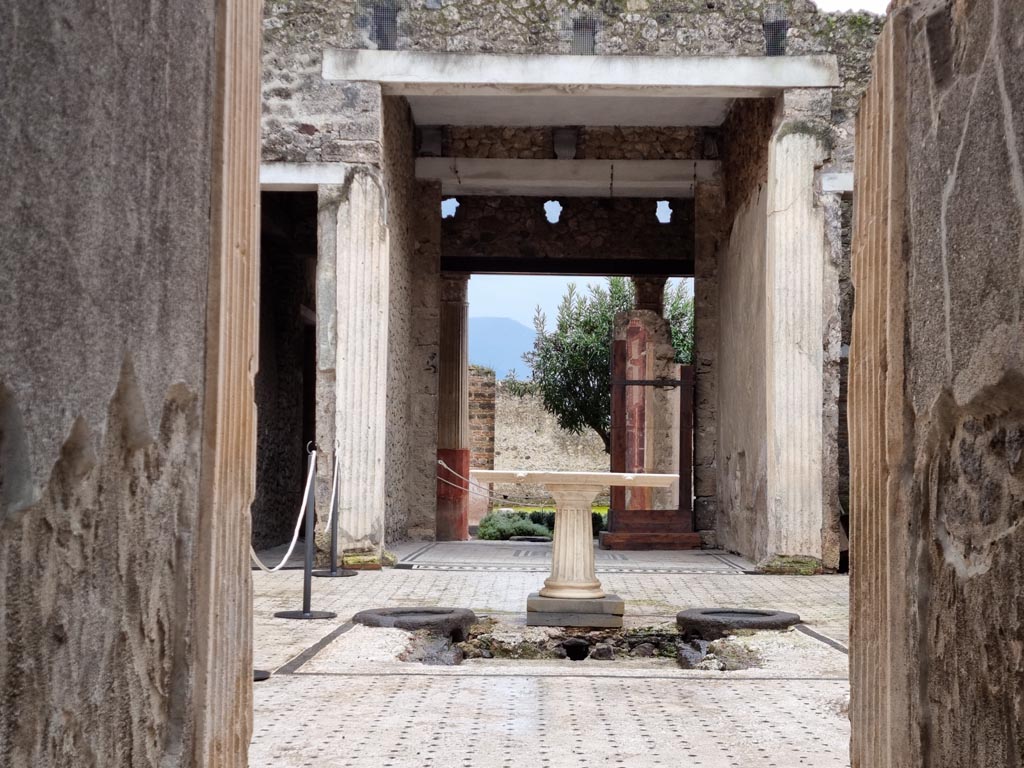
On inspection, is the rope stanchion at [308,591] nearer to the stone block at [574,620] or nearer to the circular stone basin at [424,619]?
the circular stone basin at [424,619]

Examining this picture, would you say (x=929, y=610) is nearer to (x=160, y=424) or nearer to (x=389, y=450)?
(x=160, y=424)

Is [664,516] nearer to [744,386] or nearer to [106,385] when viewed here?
[744,386]

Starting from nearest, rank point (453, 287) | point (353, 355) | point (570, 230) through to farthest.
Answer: point (353, 355)
point (570, 230)
point (453, 287)

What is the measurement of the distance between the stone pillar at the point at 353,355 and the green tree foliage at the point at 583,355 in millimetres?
14348

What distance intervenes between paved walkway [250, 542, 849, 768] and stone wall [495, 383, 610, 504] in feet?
56.8

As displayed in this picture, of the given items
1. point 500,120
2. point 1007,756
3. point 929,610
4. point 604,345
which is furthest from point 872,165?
point 604,345

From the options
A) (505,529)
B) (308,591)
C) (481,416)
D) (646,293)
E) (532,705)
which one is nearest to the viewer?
(532,705)

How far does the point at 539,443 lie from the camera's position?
2456 centimetres

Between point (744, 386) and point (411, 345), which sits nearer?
point (744, 386)

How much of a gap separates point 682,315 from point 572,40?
1815cm

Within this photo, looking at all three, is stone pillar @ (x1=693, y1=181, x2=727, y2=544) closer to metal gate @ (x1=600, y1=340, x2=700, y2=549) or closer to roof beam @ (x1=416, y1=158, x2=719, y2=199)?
metal gate @ (x1=600, y1=340, x2=700, y2=549)

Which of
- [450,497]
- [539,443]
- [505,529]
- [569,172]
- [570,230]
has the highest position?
[569,172]

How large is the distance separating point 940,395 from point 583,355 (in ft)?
76.8

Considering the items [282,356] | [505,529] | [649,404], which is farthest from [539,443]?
[282,356]
